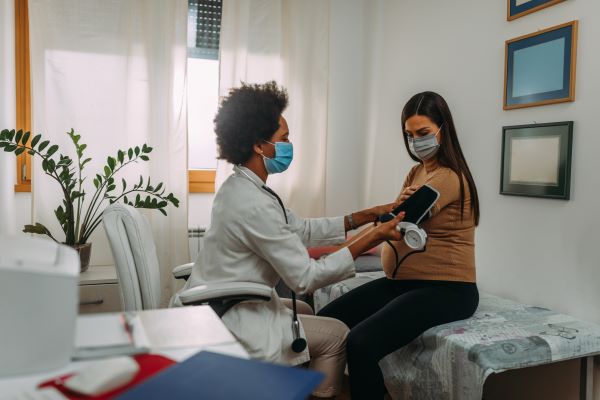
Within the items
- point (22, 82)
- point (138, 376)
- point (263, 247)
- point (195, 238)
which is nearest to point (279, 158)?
point (263, 247)

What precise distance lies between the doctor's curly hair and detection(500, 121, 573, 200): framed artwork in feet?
3.57

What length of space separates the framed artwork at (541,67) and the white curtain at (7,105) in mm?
2390

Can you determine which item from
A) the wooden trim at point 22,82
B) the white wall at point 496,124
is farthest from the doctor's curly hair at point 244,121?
the wooden trim at point 22,82

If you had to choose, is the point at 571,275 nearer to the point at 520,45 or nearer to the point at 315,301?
the point at 520,45

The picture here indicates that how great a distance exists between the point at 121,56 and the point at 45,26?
0.38m

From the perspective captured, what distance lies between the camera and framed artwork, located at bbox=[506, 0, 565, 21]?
2043mm

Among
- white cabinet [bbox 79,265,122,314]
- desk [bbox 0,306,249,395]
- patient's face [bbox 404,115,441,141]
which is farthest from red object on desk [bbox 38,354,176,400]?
white cabinet [bbox 79,265,122,314]

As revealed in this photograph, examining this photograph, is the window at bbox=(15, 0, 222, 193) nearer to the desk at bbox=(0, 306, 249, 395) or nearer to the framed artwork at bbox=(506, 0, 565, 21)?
the framed artwork at bbox=(506, 0, 565, 21)

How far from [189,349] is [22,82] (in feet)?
8.13

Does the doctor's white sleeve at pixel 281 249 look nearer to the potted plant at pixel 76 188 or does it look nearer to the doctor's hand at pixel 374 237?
the doctor's hand at pixel 374 237

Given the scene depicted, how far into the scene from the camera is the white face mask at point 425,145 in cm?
187

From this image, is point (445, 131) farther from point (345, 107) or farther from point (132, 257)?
point (345, 107)

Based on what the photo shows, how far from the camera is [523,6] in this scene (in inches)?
84.4

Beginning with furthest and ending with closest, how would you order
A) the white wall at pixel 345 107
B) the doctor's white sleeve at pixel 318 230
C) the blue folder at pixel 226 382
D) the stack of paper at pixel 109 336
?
the white wall at pixel 345 107
the doctor's white sleeve at pixel 318 230
the stack of paper at pixel 109 336
the blue folder at pixel 226 382
